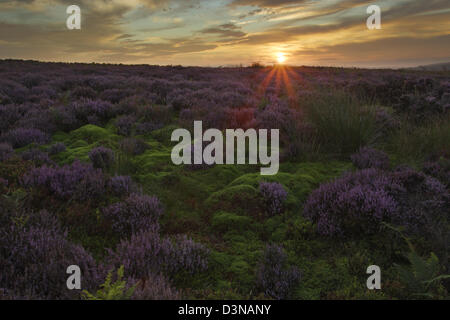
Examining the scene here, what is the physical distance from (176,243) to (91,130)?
5245 mm

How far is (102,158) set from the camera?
5227 millimetres

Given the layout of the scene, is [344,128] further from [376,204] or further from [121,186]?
[121,186]

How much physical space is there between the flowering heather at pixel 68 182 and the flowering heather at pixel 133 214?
1.67 feet

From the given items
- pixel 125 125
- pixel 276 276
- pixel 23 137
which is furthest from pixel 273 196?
pixel 23 137

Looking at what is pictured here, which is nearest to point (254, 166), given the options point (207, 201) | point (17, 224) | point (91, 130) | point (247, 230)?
point (207, 201)

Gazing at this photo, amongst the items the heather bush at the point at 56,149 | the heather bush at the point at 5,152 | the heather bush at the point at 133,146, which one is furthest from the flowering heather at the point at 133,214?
the heather bush at the point at 56,149

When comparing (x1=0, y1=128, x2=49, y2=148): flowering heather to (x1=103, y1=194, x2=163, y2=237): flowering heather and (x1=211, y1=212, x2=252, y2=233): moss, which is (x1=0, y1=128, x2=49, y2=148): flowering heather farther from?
(x1=211, y1=212, x2=252, y2=233): moss

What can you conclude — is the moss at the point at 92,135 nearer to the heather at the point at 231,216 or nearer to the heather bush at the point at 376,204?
the heather at the point at 231,216

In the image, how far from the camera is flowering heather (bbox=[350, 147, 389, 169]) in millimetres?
5119

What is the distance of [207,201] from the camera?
4273 mm

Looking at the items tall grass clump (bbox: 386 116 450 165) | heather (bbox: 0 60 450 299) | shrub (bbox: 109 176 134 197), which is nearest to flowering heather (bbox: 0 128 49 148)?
heather (bbox: 0 60 450 299)

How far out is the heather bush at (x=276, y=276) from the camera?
2.61 meters

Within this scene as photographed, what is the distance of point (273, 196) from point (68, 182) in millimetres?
2781
